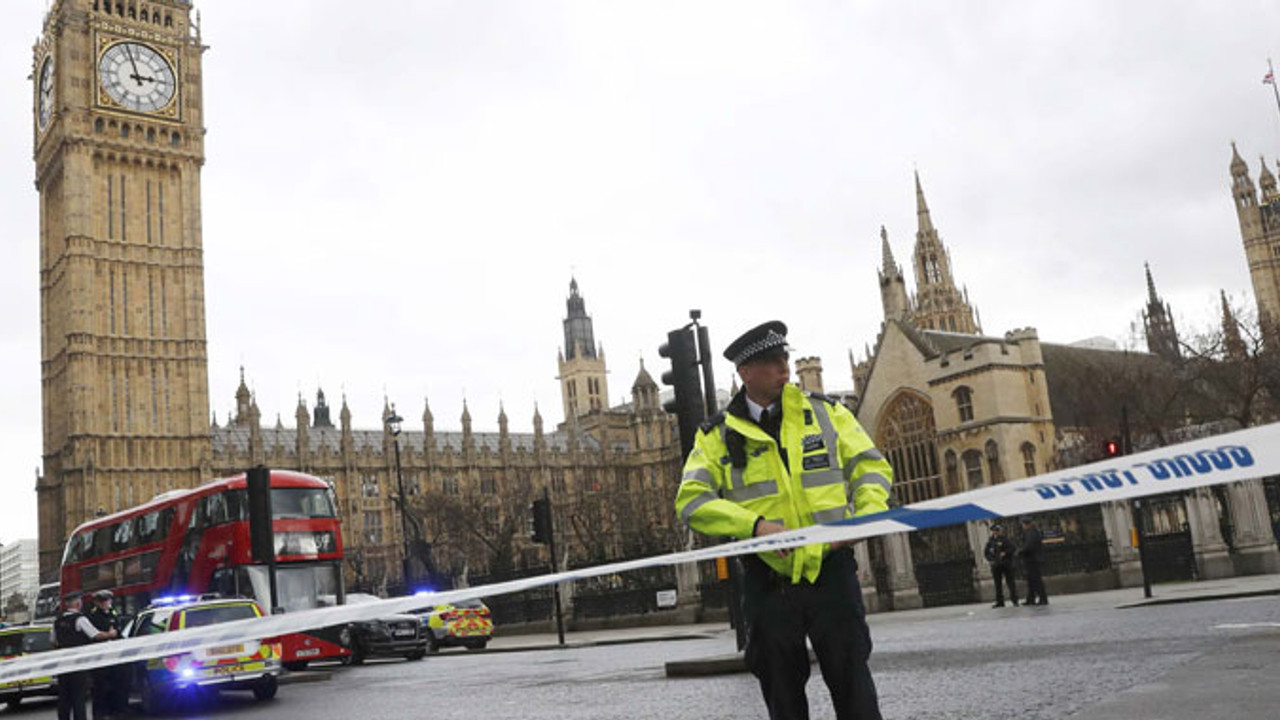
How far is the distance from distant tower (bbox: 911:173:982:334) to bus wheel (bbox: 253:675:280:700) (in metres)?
80.3

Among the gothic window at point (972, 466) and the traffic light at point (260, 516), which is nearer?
→ the traffic light at point (260, 516)

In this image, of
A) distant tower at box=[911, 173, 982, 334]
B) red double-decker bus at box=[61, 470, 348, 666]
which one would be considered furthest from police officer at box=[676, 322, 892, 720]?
distant tower at box=[911, 173, 982, 334]

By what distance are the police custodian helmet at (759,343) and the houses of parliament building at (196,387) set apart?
41.1 metres

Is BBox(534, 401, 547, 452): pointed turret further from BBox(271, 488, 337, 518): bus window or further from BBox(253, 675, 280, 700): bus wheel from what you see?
BBox(253, 675, 280, 700): bus wheel

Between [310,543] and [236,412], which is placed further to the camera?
[236,412]

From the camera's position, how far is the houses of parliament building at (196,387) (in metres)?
47.9

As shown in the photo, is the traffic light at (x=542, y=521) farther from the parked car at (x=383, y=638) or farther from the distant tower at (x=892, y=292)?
the distant tower at (x=892, y=292)

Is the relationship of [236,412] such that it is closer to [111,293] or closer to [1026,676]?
[111,293]

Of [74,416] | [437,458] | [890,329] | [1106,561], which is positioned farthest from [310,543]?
[437,458]

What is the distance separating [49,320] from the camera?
244ft

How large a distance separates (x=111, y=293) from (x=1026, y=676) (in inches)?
2786

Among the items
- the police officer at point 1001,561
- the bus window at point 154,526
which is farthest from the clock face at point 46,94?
the police officer at point 1001,561

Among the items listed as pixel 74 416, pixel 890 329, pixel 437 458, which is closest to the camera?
pixel 890 329

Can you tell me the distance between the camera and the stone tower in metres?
114
